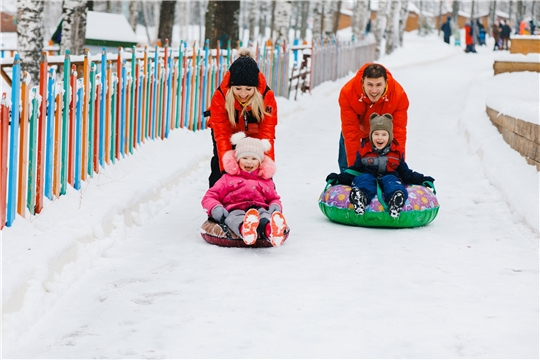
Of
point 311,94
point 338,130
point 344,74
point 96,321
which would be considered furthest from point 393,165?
point 344,74

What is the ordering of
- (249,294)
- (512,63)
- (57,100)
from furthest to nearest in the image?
(512,63)
(57,100)
(249,294)

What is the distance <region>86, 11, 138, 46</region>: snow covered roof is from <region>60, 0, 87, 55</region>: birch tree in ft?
10.3

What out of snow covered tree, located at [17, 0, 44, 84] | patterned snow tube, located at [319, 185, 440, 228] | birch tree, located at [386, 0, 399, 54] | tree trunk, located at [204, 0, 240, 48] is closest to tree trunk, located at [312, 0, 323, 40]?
birch tree, located at [386, 0, 399, 54]

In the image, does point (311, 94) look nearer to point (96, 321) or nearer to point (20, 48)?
point (20, 48)

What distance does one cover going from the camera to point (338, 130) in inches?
533

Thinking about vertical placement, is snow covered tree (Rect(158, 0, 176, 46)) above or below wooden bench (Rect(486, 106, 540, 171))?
above

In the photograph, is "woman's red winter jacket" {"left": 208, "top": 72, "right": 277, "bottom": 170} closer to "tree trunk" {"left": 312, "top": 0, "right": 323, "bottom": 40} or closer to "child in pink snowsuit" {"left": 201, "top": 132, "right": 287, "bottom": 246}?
"child in pink snowsuit" {"left": 201, "top": 132, "right": 287, "bottom": 246}

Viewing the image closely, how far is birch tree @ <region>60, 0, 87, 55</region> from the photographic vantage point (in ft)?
45.0

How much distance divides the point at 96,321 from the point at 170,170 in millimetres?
3903

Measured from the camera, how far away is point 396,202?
21.2 ft

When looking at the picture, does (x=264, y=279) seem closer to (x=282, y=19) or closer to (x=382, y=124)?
(x=382, y=124)

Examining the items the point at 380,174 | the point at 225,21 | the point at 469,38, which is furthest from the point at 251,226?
the point at 469,38

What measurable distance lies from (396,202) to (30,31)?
25.4 ft

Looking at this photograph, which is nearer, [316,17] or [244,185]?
[244,185]
